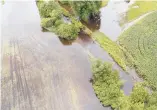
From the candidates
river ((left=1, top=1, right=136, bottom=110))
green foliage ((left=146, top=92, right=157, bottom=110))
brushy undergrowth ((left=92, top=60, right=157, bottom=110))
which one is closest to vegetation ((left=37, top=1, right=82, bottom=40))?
river ((left=1, top=1, right=136, bottom=110))

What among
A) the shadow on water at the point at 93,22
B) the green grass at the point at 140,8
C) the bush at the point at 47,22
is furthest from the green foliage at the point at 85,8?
the green grass at the point at 140,8

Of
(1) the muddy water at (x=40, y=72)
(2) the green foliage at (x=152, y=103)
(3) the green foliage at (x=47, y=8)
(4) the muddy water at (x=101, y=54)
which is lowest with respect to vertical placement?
(1) the muddy water at (x=40, y=72)

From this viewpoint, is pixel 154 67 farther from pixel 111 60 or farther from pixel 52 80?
pixel 52 80

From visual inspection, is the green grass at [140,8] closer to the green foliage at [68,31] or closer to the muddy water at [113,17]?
the muddy water at [113,17]

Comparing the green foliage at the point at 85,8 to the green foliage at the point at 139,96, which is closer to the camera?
the green foliage at the point at 139,96

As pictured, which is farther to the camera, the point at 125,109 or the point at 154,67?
the point at 154,67

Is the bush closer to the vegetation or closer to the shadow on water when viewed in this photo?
the vegetation

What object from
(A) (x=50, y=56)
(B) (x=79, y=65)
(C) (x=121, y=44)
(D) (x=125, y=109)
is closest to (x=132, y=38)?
(C) (x=121, y=44)
